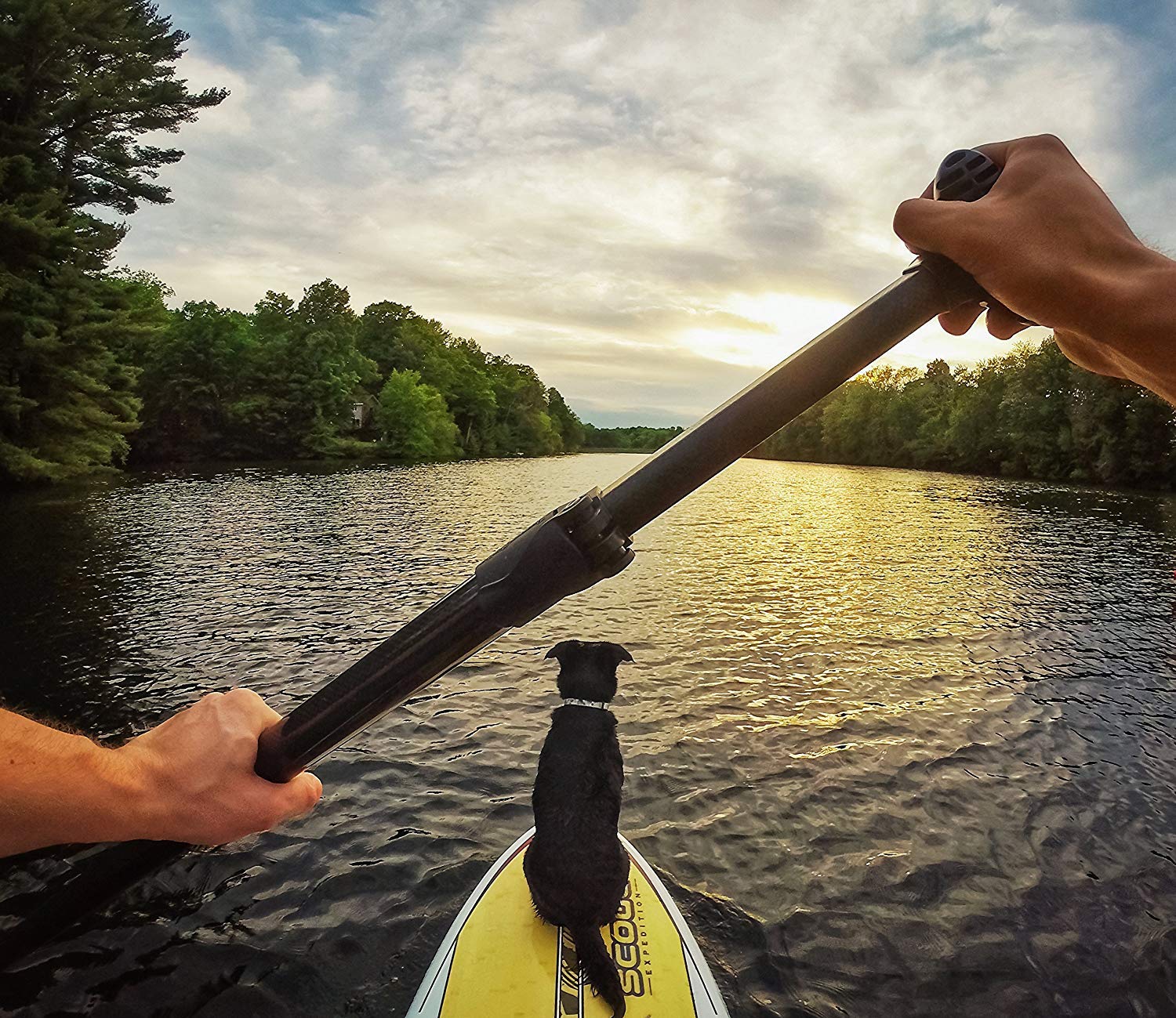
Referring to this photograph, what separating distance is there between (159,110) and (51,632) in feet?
111

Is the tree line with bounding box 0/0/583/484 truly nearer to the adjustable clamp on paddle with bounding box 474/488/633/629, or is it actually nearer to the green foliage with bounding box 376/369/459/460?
the adjustable clamp on paddle with bounding box 474/488/633/629

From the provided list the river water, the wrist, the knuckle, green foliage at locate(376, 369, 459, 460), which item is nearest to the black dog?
the river water

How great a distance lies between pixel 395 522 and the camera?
95.5 ft

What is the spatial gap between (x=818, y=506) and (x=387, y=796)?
40.2 m

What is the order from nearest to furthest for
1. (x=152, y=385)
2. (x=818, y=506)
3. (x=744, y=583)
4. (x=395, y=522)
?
(x=744, y=583) < (x=395, y=522) < (x=818, y=506) < (x=152, y=385)

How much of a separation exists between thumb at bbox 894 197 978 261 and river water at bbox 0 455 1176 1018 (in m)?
5.20

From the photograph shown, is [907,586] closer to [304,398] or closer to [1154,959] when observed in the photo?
[1154,959]

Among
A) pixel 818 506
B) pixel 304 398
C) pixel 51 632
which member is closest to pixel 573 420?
pixel 304 398

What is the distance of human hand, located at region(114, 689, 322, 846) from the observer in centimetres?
185

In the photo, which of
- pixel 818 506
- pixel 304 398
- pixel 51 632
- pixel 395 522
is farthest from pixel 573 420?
pixel 51 632

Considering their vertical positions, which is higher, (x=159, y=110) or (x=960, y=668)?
(x=159, y=110)

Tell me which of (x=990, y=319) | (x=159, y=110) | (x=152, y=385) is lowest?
(x=990, y=319)

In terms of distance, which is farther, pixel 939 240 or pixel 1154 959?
pixel 1154 959

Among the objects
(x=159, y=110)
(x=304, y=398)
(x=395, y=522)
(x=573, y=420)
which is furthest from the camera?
(x=573, y=420)
